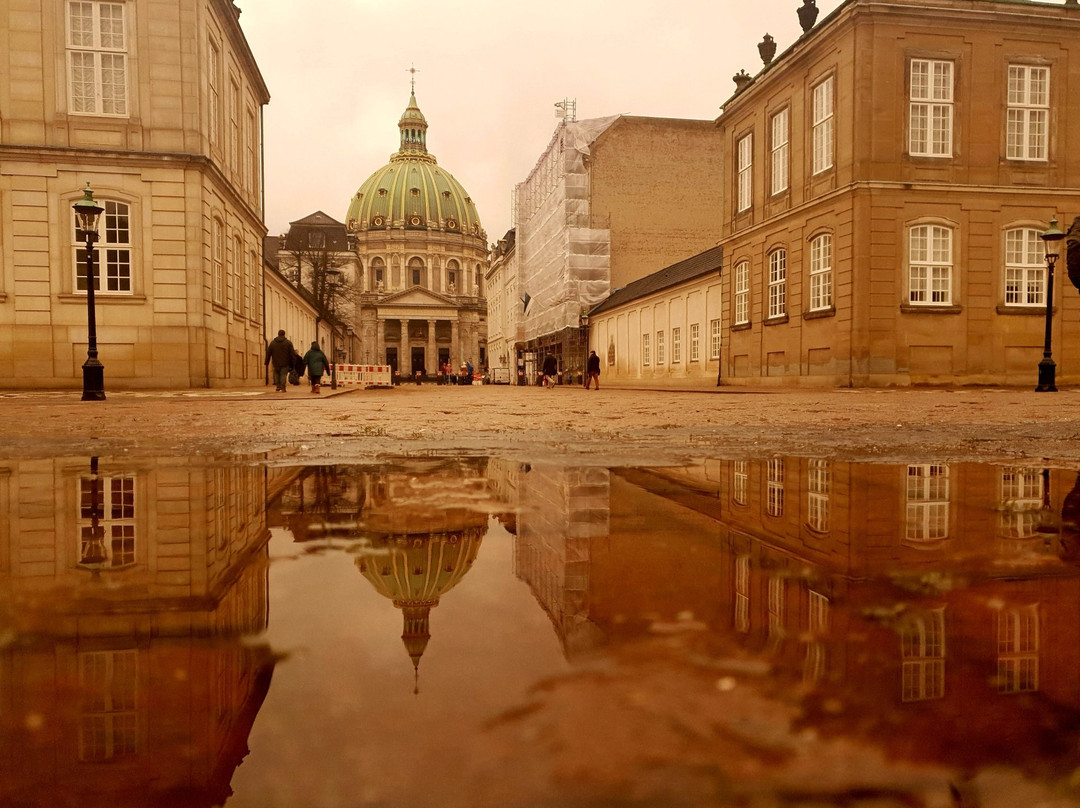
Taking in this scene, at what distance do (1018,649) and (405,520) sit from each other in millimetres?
1629

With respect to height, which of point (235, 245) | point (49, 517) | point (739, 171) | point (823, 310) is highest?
point (739, 171)

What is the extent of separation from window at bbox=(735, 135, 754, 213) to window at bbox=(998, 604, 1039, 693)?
96.3ft

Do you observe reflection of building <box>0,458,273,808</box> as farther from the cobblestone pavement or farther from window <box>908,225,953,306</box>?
window <box>908,225,953,306</box>

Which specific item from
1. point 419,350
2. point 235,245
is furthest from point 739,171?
point 419,350

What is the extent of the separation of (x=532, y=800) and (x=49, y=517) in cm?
224

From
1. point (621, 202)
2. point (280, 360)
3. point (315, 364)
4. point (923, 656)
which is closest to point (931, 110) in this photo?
point (315, 364)

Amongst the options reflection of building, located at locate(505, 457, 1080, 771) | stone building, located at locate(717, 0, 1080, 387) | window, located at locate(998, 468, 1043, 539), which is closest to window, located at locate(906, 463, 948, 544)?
reflection of building, located at locate(505, 457, 1080, 771)

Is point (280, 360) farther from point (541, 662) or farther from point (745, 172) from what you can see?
point (541, 662)

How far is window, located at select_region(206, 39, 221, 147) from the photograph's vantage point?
73.9 ft

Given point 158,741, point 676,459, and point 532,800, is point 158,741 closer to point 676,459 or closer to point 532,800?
point 532,800

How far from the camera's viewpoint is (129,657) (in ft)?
3.48

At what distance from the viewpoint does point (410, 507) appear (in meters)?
2.56

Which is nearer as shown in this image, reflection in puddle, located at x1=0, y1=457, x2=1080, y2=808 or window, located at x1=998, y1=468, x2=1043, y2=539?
reflection in puddle, located at x1=0, y1=457, x2=1080, y2=808

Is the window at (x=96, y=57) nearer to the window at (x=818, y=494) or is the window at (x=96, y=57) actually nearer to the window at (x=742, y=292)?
the window at (x=742, y=292)
